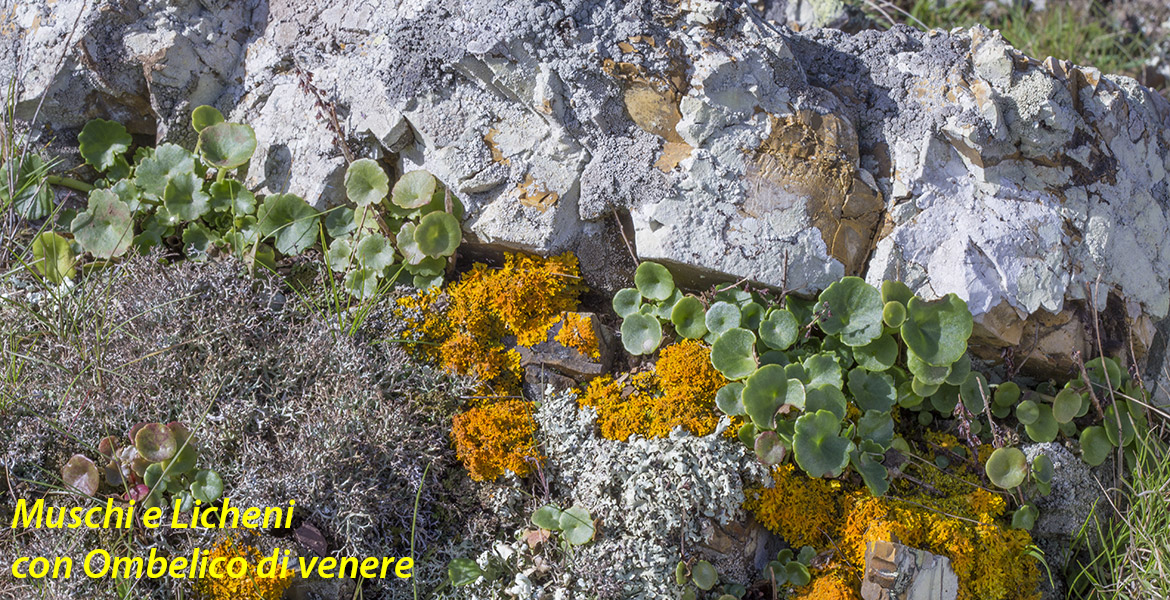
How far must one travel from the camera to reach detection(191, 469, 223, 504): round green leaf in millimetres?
1935

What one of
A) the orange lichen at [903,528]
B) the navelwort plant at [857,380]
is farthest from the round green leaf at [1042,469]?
the orange lichen at [903,528]

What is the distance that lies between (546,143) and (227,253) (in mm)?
1069

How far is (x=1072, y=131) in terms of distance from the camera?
222 cm

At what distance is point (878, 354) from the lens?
6.86ft

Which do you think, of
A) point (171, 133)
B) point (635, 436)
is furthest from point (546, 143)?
point (171, 133)

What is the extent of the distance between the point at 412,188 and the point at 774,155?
1.05 metres

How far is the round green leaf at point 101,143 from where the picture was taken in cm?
252

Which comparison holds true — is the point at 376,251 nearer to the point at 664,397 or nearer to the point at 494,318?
the point at 494,318

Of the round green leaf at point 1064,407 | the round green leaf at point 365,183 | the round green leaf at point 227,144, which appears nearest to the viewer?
the round green leaf at point 1064,407

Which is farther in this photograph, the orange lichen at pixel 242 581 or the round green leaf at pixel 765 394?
the round green leaf at pixel 765 394

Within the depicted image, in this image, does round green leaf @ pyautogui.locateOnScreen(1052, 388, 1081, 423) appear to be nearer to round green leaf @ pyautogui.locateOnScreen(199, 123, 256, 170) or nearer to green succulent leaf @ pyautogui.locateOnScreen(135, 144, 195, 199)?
round green leaf @ pyautogui.locateOnScreen(199, 123, 256, 170)

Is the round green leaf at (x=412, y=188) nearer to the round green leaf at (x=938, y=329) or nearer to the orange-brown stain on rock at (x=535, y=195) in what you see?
the orange-brown stain on rock at (x=535, y=195)

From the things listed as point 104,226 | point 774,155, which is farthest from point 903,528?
point 104,226

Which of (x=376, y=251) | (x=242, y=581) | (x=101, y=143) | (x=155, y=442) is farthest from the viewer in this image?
(x=101, y=143)
